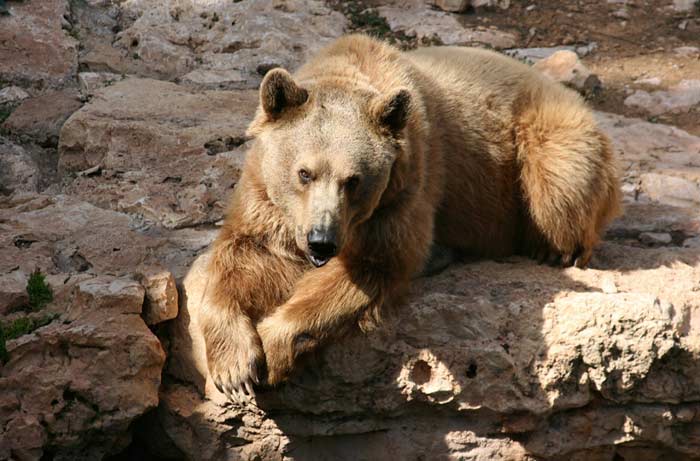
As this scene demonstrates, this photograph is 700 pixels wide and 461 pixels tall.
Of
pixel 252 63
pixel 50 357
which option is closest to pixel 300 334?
pixel 50 357

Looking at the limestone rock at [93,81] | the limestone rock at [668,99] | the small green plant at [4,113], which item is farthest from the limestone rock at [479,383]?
the limestone rock at [668,99]

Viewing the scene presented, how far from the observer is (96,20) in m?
8.53

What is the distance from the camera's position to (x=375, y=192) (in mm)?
4883

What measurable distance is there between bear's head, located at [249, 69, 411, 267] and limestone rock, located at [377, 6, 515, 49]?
4380 millimetres

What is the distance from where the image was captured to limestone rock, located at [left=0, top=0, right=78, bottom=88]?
7637 millimetres

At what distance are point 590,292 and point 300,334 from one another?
174 centimetres

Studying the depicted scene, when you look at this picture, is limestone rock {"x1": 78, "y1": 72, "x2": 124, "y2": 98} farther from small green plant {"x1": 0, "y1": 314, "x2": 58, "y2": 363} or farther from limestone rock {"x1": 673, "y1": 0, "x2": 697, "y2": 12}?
limestone rock {"x1": 673, "y1": 0, "x2": 697, "y2": 12}

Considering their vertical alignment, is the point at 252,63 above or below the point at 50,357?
above

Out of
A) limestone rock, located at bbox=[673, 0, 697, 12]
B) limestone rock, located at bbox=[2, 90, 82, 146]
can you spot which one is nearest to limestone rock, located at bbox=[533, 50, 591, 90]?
limestone rock, located at bbox=[673, 0, 697, 12]

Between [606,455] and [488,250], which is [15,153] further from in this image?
[606,455]

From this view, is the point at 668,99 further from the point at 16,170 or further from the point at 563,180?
the point at 16,170

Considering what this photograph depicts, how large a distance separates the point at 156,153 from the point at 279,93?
2.23 metres

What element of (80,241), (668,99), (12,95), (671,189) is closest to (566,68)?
(668,99)

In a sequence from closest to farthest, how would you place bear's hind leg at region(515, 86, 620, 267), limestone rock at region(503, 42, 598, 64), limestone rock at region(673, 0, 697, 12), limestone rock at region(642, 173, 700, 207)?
bear's hind leg at region(515, 86, 620, 267)
limestone rock at region(642, 173, 700, 207)
limestone rock at region(503, 42, 598, 64)
limestone rock at region(673, 0, 697, 12)
